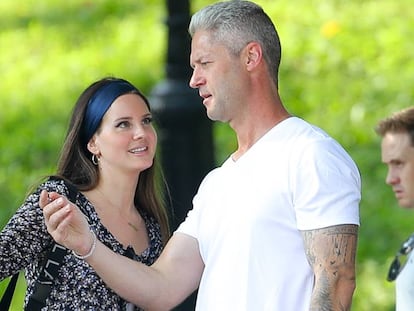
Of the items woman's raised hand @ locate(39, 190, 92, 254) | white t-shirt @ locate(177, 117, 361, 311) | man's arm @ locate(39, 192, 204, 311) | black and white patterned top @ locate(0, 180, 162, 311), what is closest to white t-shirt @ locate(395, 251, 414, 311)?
man's arm @ locate(39, 192, 204, 311)

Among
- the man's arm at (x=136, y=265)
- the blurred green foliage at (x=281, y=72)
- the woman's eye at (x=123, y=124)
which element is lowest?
the man's arm at (x=136, y=265)

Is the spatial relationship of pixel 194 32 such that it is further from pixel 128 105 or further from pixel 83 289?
pixel 83 289

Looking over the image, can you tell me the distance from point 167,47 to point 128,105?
109 inches

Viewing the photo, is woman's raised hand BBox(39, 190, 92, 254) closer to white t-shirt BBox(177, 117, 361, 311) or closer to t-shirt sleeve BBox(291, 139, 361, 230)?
white t-shirt BBox(177, 117, 361, 311)

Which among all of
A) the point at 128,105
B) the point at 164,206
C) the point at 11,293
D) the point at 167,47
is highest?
the point at 167,47

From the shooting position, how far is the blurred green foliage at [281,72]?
30.3ft

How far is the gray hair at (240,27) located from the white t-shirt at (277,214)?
0.26 meters

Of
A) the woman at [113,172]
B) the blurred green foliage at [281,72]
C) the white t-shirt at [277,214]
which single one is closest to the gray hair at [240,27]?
the white t-shirt at [277,214]

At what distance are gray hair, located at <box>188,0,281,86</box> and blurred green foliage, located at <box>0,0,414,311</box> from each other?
429cm

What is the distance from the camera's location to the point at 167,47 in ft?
23.9

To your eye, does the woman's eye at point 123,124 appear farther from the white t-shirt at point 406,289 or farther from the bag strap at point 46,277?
the white t-shirt at point 406,289

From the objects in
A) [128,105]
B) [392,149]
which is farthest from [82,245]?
[392,149]

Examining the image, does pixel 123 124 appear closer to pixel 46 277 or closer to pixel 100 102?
pixel 100 102

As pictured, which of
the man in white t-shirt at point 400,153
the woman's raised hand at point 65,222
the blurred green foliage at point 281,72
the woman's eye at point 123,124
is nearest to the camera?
the woman's raised hand at point 65,222
